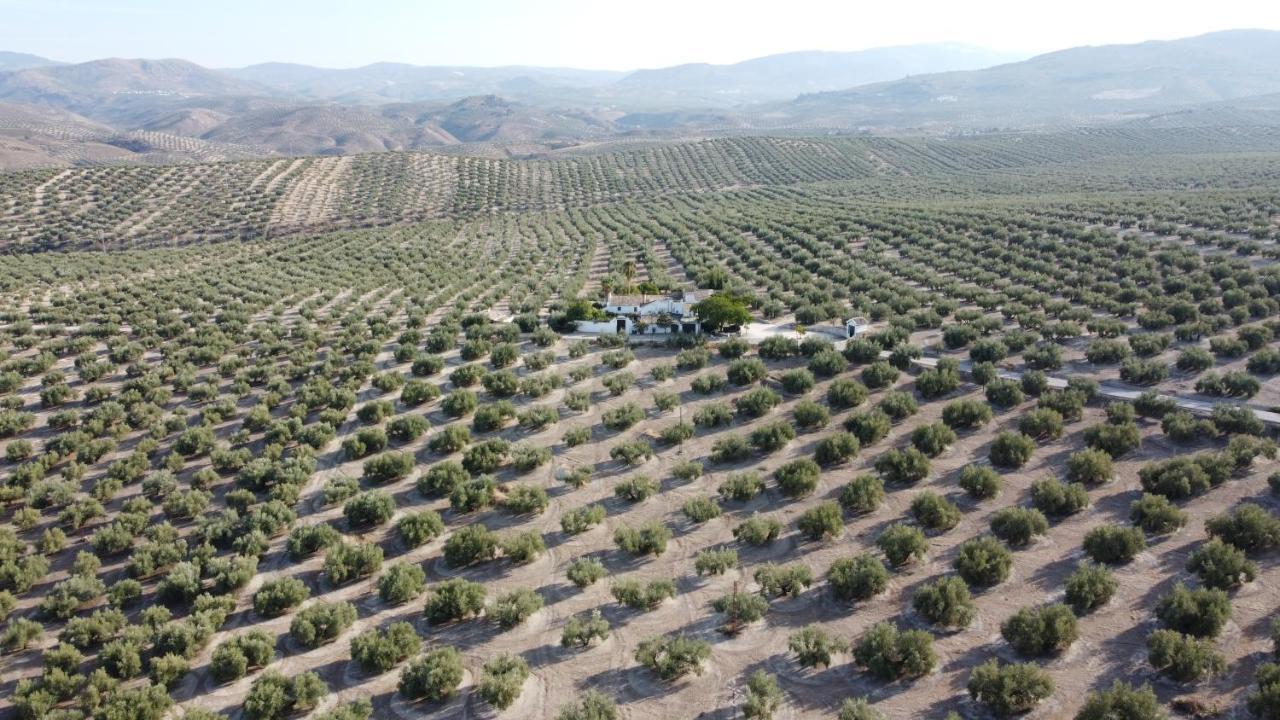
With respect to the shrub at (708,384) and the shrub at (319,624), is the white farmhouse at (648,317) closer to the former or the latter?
the shrub at (708,384)

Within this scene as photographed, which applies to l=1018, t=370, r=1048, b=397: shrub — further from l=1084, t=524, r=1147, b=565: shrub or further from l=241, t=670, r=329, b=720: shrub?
l=241, t=670, r=329, b=720: shrub

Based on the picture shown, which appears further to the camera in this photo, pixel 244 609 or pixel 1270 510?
pixel 1270 510

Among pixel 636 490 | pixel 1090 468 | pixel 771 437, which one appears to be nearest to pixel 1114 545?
pixel 1090 468

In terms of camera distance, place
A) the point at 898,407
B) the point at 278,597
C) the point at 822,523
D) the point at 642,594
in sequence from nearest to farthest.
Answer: the point at 642,594 < the point at 278,597 < the point at 822,523 < the point at 898,407

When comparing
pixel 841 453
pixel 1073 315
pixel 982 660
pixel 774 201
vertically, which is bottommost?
pixel 982 660

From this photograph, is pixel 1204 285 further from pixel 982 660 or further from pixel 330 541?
pixel 330 541

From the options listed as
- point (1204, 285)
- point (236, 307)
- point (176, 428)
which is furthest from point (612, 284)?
point (1204, 285)

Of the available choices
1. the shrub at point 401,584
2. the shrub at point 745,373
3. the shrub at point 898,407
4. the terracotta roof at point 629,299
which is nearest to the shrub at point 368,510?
the shrub at point 401,584

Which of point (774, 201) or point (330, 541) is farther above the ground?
point (774, 201)

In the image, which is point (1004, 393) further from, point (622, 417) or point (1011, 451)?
point (622, 417)
